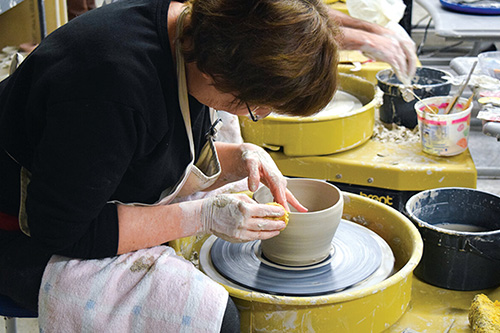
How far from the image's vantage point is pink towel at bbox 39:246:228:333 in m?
1.20

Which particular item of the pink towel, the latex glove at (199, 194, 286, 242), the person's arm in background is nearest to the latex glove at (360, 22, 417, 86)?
Answer: the person's arm in background

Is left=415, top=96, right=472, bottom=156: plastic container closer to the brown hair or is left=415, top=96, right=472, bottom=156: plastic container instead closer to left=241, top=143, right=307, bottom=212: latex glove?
left=241, top=143, right=307, bottom=212: latex glove

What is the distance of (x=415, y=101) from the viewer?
2.48 metres

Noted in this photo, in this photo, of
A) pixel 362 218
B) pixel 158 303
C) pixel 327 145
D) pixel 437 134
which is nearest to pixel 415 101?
pixel 437 134

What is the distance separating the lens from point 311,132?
2.16m

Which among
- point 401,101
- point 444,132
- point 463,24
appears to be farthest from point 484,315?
point 463,24

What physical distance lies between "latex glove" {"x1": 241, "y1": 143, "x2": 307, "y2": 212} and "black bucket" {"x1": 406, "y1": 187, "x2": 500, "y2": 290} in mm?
360

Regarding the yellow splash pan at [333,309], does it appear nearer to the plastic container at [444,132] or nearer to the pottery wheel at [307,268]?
the pottery wheel at [307,268]

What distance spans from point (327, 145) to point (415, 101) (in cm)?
54

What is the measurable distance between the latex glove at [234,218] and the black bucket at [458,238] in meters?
0.51

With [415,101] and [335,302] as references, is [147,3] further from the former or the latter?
[415,101]

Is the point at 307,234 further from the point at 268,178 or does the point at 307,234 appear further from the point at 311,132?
the point at 311,132

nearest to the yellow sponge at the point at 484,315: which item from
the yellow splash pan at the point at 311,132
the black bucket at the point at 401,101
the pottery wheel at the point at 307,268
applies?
the pottery wheel at the point at 307,268

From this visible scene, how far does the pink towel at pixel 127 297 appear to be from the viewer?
1.20m
